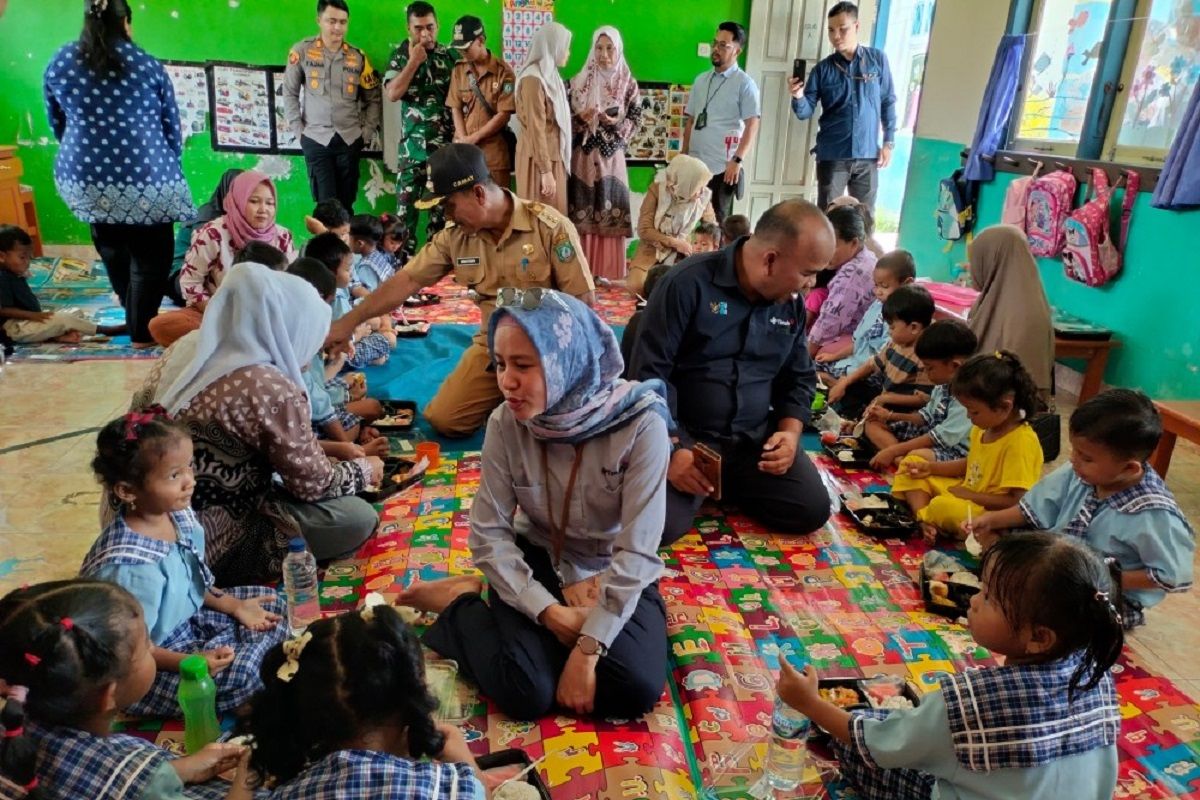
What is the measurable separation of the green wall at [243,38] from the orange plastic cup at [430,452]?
444 cm

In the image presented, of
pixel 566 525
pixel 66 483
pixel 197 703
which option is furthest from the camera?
pixel 66 483

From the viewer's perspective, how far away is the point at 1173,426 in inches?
116

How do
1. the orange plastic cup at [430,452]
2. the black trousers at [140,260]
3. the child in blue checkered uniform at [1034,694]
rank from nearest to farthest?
1. the child in blue checkered uniform at [1034,694]
2. the orange plastic cup at [430,452]
3. the black trousers at [140,260]

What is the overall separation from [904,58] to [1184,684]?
6.40 m

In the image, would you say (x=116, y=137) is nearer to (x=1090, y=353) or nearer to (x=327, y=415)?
(x=327, y=415)

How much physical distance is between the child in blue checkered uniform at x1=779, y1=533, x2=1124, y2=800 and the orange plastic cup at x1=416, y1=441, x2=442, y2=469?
6.67 feet

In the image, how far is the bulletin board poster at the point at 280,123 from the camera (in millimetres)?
6613

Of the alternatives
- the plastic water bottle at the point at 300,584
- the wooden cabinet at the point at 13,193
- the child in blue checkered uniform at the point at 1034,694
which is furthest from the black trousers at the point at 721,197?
the child in blue checkered uniform at the point at 1034,694

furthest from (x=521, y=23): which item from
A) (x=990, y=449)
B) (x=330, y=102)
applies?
(x=990, y=449)

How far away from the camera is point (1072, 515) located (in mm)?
2135

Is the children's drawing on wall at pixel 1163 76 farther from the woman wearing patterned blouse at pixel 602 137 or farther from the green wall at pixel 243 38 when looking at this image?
the green wall at pixel 243 38

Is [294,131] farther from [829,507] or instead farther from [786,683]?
[786,683]

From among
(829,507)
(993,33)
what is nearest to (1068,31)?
(993,33)

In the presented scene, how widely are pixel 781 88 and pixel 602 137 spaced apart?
1789 millimetres
